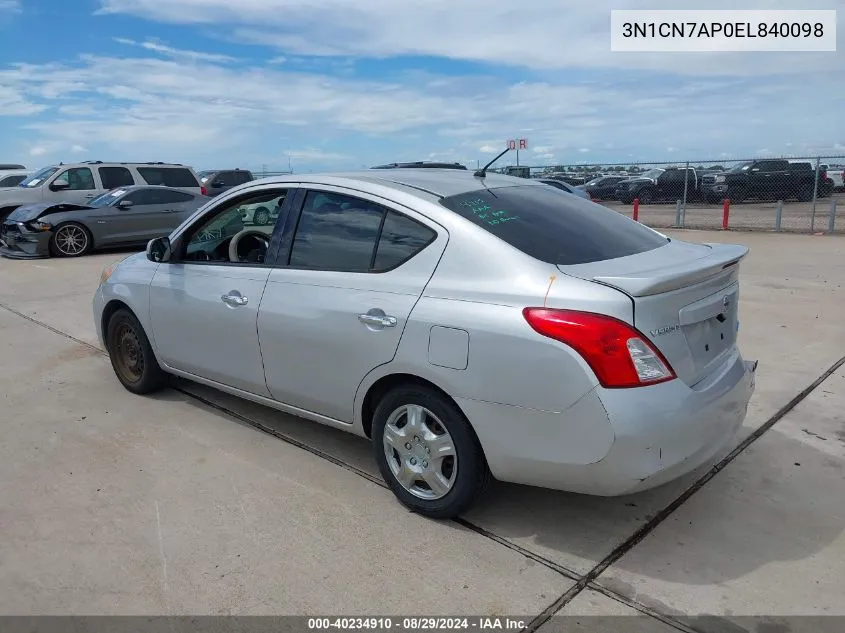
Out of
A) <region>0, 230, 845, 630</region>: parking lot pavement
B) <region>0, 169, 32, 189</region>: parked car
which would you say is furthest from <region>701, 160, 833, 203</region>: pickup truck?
<region>0, 169, 32, 189</region>: parked car

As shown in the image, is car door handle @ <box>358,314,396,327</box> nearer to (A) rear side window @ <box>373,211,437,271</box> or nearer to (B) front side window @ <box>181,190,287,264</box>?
(A) rear side window @ <box>373,211,437,271</box>

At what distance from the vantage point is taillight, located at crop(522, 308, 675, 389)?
272 centimetres

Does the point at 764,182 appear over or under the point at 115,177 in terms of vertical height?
A: under

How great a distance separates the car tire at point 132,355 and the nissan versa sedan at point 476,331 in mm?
742

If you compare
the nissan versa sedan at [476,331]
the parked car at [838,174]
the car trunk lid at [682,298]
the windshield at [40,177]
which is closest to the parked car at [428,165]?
→ the nissan versa sedan at [476,331]

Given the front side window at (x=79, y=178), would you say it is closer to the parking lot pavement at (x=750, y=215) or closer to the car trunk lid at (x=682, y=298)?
the parking lot pavement at (x=750, y=215)

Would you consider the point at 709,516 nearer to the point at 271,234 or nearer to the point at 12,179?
the point at 271,234

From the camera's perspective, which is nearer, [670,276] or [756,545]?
[670,276]

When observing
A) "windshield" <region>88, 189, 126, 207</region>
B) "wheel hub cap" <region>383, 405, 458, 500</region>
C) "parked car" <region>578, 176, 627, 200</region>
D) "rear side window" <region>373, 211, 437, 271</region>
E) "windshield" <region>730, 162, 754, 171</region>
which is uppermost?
"rear side window" <region>373, 211, 437, 271</region>

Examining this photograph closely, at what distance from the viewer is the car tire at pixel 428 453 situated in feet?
10.2

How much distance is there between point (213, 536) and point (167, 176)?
48.7ft

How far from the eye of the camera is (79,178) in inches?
629

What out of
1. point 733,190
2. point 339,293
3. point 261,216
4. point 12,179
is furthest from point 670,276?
point 733,190

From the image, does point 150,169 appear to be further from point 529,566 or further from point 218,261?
point 529,566
